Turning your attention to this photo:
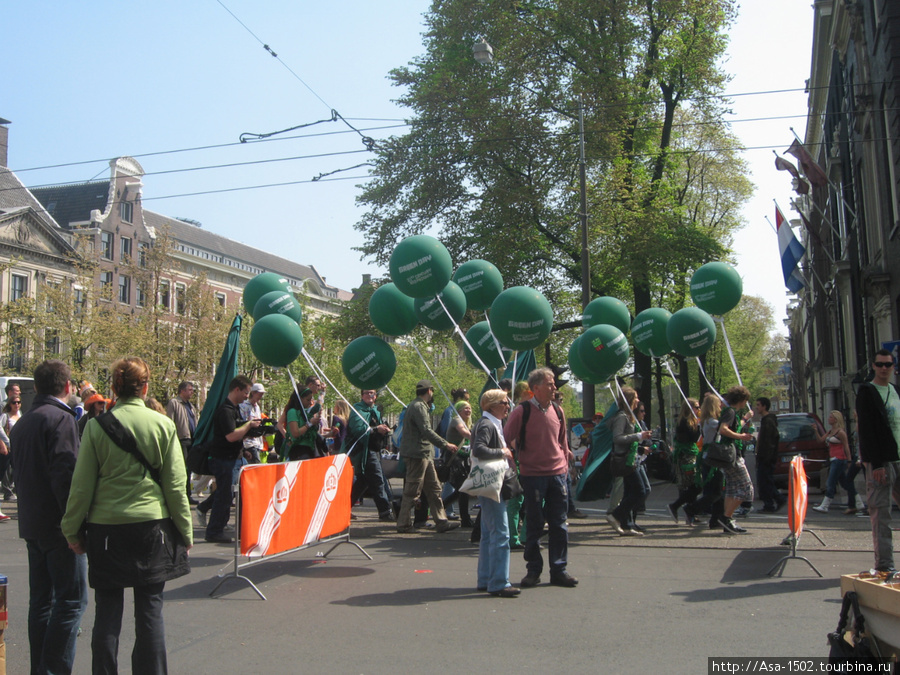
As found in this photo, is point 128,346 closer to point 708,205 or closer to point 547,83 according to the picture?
point 547,83

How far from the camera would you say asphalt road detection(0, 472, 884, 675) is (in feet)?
16.2

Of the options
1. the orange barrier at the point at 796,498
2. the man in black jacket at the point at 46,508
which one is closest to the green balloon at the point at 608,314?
the orange barrier at the point at 796,498

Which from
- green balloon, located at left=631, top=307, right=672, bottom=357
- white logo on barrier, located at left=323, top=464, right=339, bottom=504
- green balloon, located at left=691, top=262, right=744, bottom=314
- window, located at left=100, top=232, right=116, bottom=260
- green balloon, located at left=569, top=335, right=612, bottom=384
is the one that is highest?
window, located at left=100, top=232, right=116, bottom=260

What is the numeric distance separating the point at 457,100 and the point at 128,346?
1848 centimetres

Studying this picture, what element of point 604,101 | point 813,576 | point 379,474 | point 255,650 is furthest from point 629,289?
point 255,650

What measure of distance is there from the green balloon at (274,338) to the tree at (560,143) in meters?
13.0

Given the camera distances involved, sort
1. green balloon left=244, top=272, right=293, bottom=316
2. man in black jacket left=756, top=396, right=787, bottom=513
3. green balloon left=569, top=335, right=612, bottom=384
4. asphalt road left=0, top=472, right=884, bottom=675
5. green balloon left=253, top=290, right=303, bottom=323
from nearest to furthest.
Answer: asphalt road left=0, top=472, right=884, bottom=675 → green balloon left=253, top=290, right=303, bottom=323 → green balloon left=569, top=335, right=612, bottom=384 → green balloon left=244, top=272, right=293, bottom=316 → man in black jacket left=756, top=396, right=787, bottom=513

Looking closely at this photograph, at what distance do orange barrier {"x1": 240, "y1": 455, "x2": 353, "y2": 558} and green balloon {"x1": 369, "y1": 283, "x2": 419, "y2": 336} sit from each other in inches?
122

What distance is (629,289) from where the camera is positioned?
86.9 feet

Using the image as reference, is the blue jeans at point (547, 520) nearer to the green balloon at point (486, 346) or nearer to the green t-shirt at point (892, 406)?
the green t-shirt at point (892, 406)

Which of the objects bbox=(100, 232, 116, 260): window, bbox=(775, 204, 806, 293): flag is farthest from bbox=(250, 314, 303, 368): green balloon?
bbox=(100, 232, 116, 260): window

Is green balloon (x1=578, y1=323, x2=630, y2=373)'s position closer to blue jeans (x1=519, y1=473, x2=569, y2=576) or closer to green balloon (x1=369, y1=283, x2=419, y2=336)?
green balloon (x1=369, y1=283, x2=419, y2=336)

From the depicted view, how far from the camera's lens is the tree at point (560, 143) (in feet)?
74.7

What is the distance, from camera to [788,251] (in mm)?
24125
